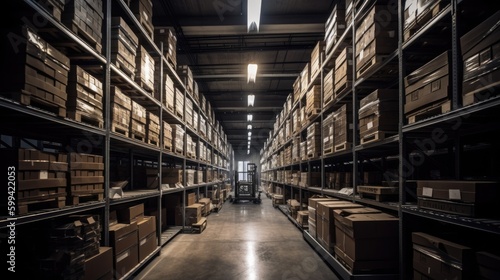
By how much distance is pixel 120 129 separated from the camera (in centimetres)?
399

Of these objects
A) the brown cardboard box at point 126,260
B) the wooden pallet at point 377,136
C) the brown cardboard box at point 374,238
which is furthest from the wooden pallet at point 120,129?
the wooden pallet at point 377,136

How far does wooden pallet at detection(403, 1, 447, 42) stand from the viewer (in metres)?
2.77

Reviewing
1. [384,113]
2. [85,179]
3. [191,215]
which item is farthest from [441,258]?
[191,215]

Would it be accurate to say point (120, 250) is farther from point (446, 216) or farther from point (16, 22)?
point (446, 216)

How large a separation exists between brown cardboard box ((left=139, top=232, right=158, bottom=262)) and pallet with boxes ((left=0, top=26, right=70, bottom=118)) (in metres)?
2.59

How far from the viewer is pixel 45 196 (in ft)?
8.45

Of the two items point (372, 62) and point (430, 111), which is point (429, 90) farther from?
point (372, 62)

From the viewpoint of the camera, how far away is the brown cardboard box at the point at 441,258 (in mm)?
2355

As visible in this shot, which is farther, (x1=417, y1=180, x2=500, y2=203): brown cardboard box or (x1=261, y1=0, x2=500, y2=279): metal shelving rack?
(x1=261, y1=0, x2=500, y2=279): metal shelving rack

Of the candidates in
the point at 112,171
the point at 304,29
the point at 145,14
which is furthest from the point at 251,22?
the point at 112,171

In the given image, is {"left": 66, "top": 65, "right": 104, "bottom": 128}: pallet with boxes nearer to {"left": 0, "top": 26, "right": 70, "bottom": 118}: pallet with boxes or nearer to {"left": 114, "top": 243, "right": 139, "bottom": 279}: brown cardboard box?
{"left": 0, "top": 26, "right": 70, "bottom": 118}: pallet with boxes

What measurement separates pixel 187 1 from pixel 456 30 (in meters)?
6.27

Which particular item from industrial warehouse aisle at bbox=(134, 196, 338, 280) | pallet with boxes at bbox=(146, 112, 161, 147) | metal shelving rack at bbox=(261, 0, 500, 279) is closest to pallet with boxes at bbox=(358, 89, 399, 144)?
metal shelving rack at bbox=(261, 0, 500, 279)

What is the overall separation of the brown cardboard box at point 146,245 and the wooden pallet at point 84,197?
4.49 feet
